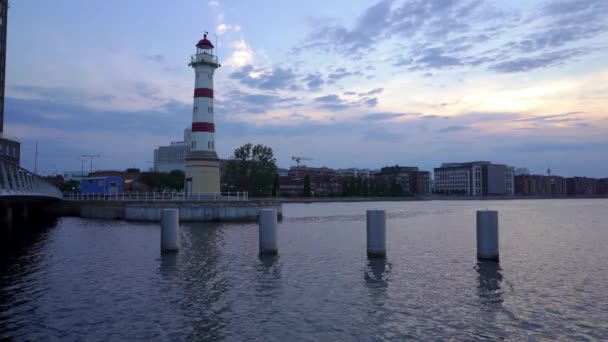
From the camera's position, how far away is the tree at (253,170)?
12200cm

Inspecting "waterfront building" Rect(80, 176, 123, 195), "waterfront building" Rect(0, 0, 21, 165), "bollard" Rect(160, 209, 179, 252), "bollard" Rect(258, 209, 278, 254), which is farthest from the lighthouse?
"waterfront building" Rect(0, 0, 21, 165)

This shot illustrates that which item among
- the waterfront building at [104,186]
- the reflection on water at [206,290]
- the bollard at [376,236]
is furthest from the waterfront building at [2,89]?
the bollard at [376,236]

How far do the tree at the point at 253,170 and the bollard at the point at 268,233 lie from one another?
97.0m

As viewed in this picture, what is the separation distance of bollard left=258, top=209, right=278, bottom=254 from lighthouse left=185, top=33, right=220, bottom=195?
3249 cm

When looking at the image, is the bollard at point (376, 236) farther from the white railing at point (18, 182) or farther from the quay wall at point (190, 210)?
the quay wall at point (190, 210)

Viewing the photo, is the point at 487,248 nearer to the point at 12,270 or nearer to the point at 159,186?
the point at 12,270

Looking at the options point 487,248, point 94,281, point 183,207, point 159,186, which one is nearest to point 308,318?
point 94,281

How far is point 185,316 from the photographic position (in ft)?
43.1

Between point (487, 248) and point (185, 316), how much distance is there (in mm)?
14737

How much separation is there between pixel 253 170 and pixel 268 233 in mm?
98819

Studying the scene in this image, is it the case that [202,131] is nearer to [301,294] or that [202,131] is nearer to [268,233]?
[268,233]

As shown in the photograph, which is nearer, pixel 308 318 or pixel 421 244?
pixel 308 318

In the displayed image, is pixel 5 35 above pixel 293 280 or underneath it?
above

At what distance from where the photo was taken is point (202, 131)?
55781 mm
